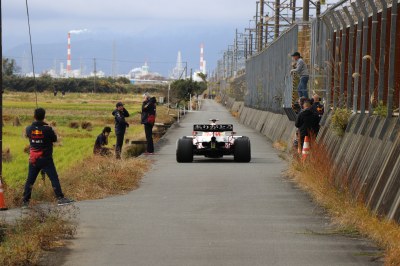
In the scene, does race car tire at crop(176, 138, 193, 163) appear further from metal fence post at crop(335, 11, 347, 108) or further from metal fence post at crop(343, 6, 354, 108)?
metal fence post at crop(343, 6, 354, 108)

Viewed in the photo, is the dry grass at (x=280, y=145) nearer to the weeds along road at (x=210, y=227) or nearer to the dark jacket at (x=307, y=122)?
the dark jacket at (x=307, y=122)

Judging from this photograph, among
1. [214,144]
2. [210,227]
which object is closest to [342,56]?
[214,144]

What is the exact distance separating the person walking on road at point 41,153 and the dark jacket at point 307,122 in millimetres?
7961

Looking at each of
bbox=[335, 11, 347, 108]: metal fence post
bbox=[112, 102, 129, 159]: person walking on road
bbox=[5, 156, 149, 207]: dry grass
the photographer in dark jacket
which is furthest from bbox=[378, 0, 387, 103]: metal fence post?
bbox=[112, 102, 129, 159]: person walking on road

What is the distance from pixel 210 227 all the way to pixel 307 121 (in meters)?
10.7

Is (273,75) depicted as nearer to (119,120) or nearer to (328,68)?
(119,120)

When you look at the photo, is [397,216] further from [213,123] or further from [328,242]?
[213,123]

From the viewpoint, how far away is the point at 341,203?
15164mm

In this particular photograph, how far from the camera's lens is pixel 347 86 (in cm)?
2111

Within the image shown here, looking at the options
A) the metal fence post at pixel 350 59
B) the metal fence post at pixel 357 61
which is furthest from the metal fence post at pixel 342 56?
the metal fence post at pixel 357 61

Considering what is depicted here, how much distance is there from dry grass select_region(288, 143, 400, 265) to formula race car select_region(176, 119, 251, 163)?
13.5 feet

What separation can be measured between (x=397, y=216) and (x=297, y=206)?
4.47 meters

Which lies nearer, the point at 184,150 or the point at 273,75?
the point at 184,150

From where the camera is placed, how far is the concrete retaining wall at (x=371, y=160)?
1315 centimetres
